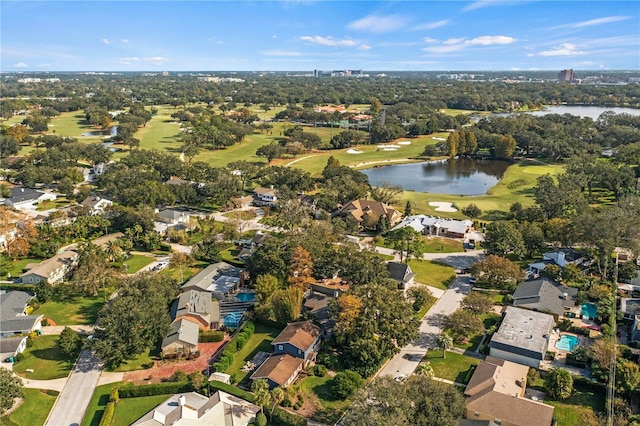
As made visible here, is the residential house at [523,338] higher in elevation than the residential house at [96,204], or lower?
lower

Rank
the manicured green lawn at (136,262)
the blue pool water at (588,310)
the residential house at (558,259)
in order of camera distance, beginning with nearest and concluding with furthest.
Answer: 1. the blue pool water at (588,310)
2. the residential house at (558,259)
3. the manicured green lawn at (136,262)

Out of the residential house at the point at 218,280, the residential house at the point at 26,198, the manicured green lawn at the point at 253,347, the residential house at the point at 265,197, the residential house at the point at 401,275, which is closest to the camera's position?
the manicured green lawn at the point at 253,347

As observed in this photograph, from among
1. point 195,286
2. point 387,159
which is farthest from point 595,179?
point 195,286

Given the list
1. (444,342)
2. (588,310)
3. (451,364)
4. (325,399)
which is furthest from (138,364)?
(588,310)

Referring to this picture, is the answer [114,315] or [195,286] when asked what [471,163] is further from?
[114,315]

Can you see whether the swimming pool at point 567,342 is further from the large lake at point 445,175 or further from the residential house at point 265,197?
the large lake at point 445,175

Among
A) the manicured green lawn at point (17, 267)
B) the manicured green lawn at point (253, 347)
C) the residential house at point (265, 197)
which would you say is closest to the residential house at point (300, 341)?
the manicured green lawn at point (253, 347)
